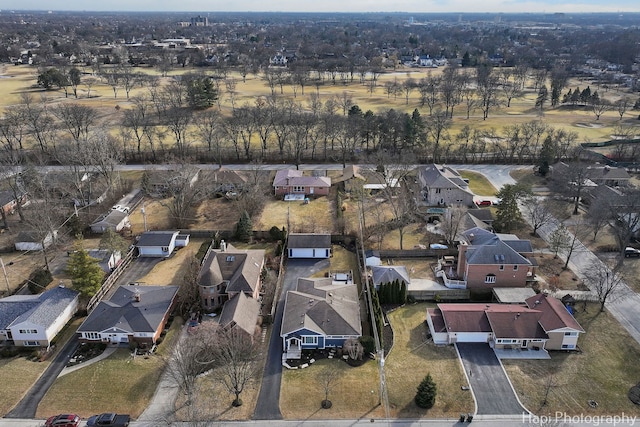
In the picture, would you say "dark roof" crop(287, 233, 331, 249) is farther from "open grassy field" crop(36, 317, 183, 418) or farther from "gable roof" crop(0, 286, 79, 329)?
"gable roof" crop(0, 286, 79, 329)

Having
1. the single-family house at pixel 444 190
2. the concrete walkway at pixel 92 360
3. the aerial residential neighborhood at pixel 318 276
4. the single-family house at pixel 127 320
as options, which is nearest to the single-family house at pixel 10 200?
the aerial residential neighborhood at pixel 318 276

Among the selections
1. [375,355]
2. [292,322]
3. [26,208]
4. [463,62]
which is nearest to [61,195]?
[26,208]

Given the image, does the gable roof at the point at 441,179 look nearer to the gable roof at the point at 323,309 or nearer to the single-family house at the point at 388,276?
the single-family house at the point at 388,276

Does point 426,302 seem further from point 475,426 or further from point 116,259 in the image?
point 116,259

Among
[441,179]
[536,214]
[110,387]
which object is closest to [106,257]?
[110,387]

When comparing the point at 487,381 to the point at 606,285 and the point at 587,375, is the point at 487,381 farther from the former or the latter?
the point at 606,285

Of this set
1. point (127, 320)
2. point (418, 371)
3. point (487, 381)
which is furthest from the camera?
point (127, 320)
